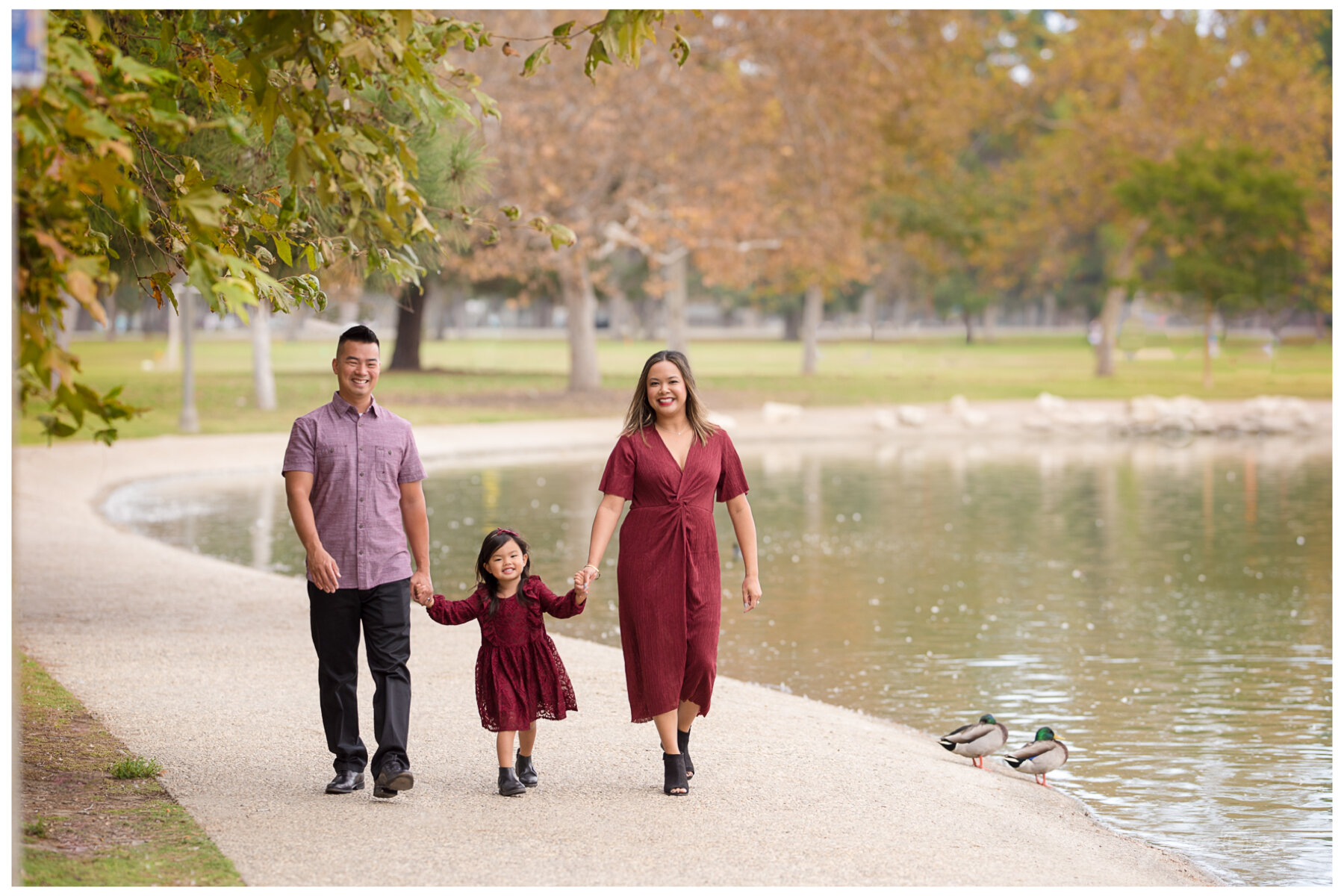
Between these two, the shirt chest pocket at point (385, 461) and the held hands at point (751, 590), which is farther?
the held hands at point (751, 590)

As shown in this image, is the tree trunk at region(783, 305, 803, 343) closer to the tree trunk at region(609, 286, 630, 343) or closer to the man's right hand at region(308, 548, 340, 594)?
the tree trunk at region(609, 286, 630, 343)

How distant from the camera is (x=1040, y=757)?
7.23 metres

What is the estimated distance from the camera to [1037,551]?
587 inches

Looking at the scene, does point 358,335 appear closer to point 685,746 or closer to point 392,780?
point 392,780

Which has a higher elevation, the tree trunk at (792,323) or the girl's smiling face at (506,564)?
the tree trunk at (792,323)

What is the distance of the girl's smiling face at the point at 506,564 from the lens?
590 centimetres

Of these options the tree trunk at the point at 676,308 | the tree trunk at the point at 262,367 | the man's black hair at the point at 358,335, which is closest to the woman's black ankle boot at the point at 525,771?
the man's black hair at the point at 358,335

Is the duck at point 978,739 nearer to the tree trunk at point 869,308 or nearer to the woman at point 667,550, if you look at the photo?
the woman at point 667,550

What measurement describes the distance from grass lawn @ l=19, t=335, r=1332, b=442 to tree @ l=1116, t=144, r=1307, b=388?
9.49 feet

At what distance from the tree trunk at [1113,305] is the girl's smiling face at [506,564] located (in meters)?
40.9

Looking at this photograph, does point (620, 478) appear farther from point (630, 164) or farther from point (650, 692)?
point (630, 164)

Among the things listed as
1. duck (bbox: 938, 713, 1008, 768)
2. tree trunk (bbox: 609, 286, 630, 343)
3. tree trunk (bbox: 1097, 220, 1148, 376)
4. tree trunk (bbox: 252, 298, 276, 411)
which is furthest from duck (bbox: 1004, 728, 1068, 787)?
tree trunk (bbox: 609, 286, 630, 343)

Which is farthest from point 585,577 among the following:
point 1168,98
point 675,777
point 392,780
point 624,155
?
point 1168,98

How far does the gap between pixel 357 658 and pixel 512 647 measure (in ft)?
1.97
